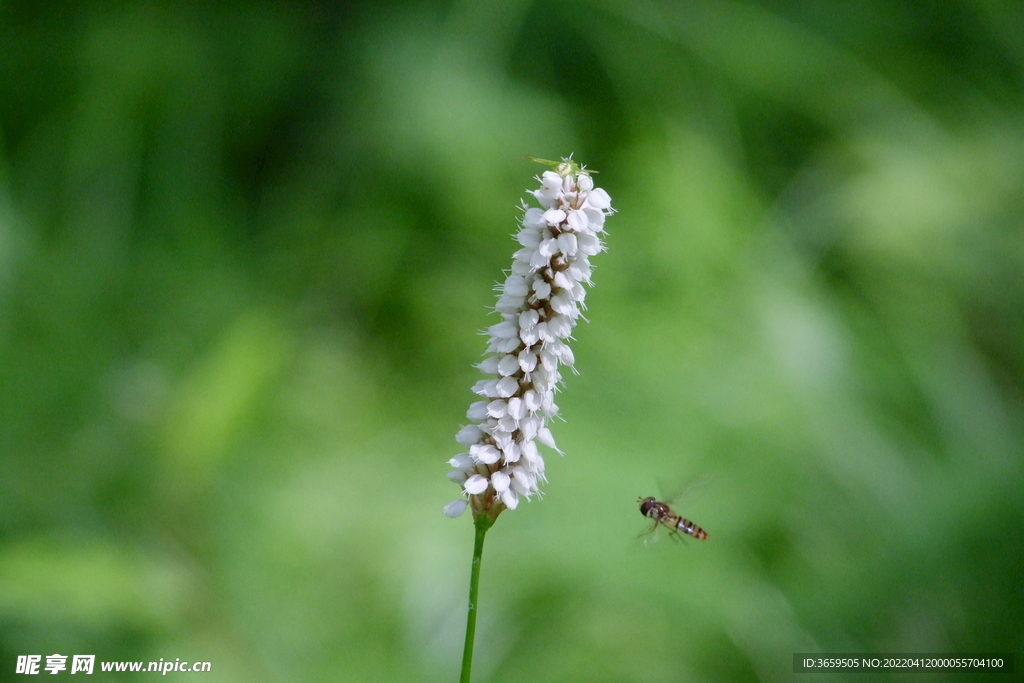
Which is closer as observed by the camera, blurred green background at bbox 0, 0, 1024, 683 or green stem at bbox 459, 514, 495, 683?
green stem at bbox 459, 514, 495, 683

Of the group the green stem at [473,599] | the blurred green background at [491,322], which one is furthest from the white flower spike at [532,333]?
the blurred green background at [491,322]

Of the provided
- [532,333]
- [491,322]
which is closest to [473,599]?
[532,333]

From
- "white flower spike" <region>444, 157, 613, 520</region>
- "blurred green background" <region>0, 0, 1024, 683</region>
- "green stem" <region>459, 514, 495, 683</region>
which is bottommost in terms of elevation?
"green stem" <region>459, 514, 495, 683</region>

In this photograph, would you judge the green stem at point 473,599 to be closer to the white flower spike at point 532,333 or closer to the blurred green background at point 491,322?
the white flower spike at point 532,333

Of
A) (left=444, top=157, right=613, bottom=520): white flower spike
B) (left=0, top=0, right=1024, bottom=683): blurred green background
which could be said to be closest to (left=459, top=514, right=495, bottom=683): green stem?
(left=444, top=157, right=613, bottom=520): white flower spike

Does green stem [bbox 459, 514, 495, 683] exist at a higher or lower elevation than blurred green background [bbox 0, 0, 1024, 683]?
lower

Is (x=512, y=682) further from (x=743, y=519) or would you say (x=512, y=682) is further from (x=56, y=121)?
(x=56, y=121)

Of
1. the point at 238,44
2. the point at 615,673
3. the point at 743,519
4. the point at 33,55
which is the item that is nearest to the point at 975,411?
the point at 743,519

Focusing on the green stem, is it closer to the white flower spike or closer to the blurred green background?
the white flower spike
